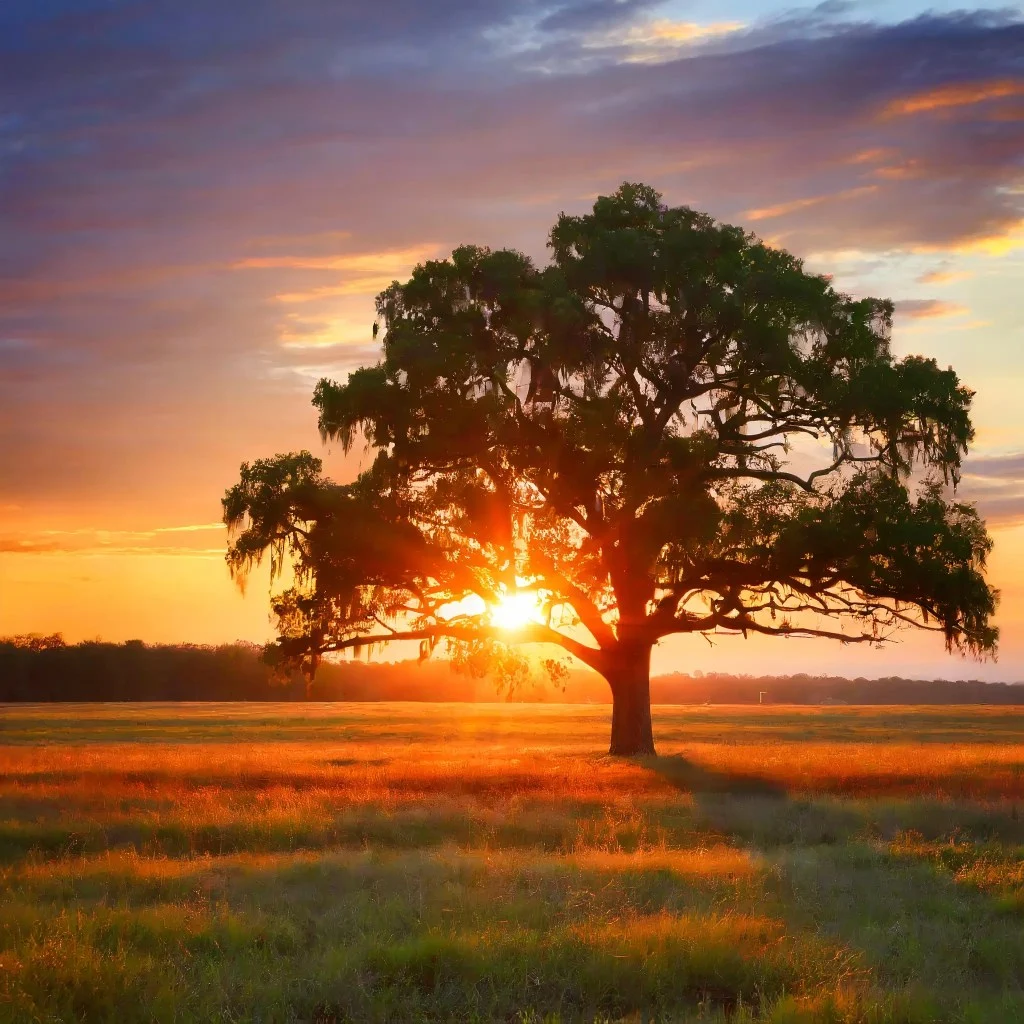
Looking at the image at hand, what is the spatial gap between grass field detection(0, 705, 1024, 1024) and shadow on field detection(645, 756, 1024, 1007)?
47mm

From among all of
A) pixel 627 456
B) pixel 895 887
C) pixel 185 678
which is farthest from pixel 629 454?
pixel 185 678

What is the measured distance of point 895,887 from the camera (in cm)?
1395

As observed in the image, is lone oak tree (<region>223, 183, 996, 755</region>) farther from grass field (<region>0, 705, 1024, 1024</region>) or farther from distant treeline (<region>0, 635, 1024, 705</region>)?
distant treeline (<region>0, 635, 1024, 705</region>)

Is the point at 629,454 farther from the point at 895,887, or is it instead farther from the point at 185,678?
the point at 185,678

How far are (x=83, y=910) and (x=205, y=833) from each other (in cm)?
671

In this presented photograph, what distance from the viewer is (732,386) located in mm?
32625

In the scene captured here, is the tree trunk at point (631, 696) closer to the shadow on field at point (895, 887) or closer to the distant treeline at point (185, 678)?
the shadow on field at point (895, 887)

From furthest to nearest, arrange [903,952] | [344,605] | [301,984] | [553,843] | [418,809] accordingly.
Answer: [344,605], [418,809], [553,843], [903,952], [301,984]

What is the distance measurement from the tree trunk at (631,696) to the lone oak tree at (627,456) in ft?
2.17

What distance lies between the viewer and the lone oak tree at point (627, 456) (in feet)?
99.8

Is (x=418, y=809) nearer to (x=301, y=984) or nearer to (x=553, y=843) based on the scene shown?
(x=553, y=843)

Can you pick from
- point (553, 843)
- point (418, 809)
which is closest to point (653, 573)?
point (418, 809)

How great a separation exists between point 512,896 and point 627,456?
19614 mm

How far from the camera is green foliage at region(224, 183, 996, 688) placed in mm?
30406
